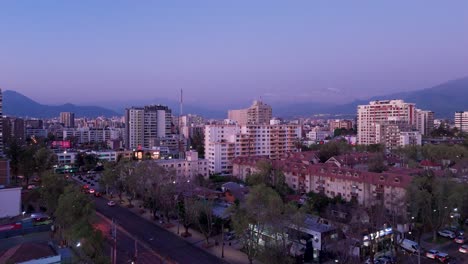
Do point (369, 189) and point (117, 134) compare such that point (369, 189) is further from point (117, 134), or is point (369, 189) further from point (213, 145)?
point (117, 134)

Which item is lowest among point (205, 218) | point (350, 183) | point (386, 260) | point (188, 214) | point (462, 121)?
point (386, 260)

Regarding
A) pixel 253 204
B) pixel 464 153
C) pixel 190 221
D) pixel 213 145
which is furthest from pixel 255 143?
pixel 253 204

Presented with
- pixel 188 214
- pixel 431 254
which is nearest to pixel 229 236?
pixel 188 214

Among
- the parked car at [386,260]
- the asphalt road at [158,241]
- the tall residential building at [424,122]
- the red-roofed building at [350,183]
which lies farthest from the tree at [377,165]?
the tall residential building at [424,122]

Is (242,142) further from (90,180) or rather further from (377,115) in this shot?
(377,115)

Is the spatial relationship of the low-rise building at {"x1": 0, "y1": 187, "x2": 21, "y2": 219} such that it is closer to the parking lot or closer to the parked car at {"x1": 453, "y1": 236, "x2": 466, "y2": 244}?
the parking lot

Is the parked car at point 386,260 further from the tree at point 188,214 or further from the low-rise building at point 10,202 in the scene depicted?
the low-rise building at point 10,202
